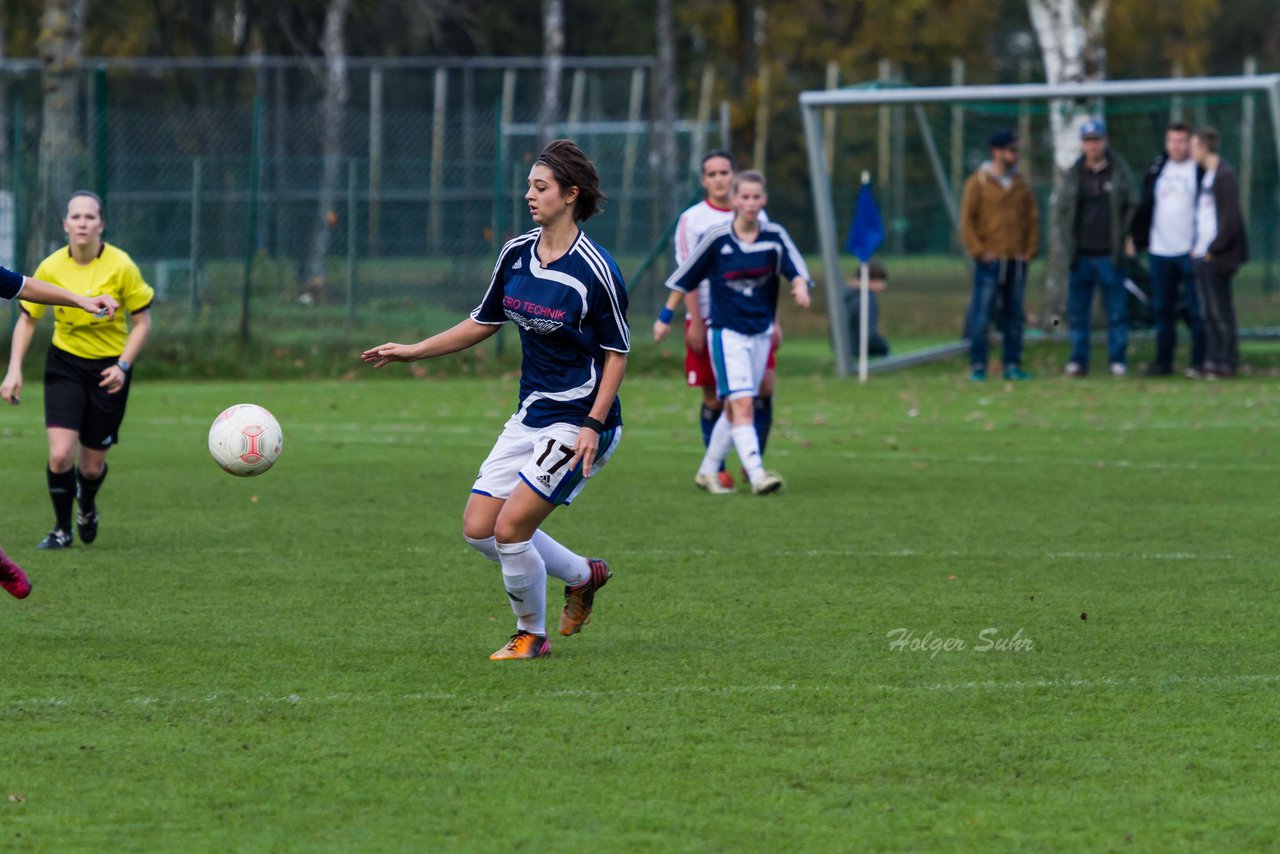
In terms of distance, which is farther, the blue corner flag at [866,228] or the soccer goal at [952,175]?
the soccer goal at [952,175]

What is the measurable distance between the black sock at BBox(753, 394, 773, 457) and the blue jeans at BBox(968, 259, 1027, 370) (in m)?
7.65

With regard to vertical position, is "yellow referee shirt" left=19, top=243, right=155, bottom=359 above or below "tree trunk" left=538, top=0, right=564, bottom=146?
below

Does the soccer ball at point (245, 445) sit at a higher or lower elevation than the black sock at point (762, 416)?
higher

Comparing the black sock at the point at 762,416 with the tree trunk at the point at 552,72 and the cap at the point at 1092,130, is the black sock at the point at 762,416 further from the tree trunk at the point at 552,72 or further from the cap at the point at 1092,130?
the tree trunk at the point at 552,72

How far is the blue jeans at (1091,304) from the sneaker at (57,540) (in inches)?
484

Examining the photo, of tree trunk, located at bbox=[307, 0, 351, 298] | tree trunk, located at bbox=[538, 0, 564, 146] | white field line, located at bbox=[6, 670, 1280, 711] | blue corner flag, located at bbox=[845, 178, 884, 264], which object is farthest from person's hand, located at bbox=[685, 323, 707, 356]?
tree trunk, located at bbox=[538, 0, 564, 146]

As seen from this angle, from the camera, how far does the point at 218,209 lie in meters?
22.2

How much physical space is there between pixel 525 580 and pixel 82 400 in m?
3.76

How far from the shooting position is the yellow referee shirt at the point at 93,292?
9.23 meters

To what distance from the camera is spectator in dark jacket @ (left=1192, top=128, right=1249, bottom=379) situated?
59.5ft

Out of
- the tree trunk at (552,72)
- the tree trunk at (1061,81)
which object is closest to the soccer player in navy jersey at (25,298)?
the tree trunk at (1061,81)

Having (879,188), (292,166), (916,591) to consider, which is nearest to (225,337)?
(292,166)

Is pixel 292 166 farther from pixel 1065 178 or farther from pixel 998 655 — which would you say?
pixel 998 655

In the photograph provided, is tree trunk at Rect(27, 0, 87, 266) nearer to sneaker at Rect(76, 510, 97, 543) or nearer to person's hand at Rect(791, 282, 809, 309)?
sneaker at Rect(76, 510, 97, 543)
